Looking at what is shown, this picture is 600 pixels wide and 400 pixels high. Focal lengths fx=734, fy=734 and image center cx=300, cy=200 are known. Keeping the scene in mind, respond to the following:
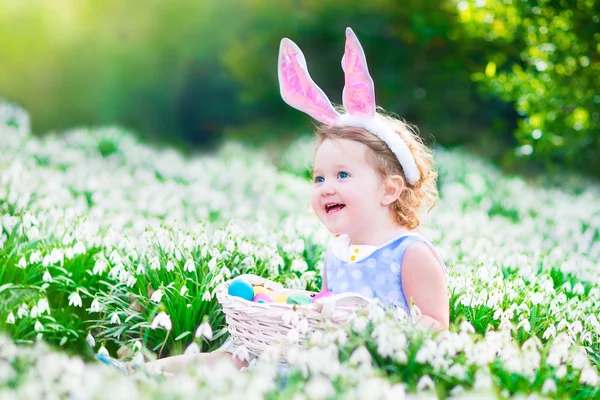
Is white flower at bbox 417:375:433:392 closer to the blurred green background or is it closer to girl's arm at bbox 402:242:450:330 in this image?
girl's arm at bbox 402:242:450:330

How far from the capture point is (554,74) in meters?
7.64

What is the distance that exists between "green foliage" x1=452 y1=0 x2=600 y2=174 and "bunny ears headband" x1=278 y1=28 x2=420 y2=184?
4607 mm

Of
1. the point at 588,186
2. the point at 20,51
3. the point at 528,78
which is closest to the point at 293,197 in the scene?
the point at 528,78

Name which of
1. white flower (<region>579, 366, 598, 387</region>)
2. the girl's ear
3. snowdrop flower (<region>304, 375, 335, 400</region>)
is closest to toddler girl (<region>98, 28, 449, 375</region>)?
the girl's ear

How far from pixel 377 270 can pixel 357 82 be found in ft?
2.69

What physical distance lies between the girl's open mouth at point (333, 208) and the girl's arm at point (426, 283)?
14.0 inches

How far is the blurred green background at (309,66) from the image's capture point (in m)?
7.65

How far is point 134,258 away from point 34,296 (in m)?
0.65

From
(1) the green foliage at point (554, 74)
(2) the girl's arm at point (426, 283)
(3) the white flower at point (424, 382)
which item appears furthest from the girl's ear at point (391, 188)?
(1) the green foliage at point (554, 74)

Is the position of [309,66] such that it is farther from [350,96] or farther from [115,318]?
[115,318]

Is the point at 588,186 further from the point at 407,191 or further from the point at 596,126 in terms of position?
the point at 407,191

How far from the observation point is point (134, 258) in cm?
368

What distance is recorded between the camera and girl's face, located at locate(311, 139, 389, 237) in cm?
319

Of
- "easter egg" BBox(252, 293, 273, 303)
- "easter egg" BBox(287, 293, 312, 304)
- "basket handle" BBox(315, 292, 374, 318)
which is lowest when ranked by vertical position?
"easter egg" BBox(252, 293, 273, 303)
